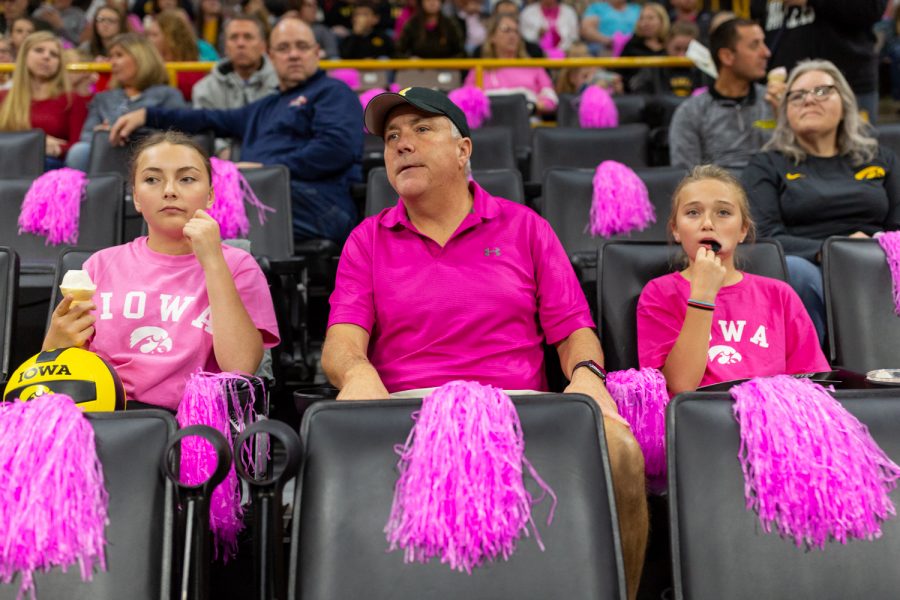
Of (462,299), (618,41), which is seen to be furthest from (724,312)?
(618,41)

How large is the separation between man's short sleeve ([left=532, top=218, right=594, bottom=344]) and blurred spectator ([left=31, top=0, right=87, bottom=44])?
19.5ft


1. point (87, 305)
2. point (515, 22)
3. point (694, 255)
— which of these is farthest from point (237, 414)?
point (515, 22)

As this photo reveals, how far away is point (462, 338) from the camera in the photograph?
2.15 metres

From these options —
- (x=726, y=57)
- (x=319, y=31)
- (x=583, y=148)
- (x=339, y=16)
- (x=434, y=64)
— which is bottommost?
(x=583, y=148)

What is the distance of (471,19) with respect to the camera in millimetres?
7773

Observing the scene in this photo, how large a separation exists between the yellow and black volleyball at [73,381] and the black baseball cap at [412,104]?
77cm

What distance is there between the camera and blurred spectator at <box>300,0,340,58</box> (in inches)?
294

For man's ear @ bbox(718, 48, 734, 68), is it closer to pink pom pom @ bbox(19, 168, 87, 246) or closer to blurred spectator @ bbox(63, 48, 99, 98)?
pink pom pom @ bbox(19, 168, 87, 246)

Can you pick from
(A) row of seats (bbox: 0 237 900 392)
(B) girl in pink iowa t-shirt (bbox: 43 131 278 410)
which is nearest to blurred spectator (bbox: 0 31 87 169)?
(A) row of seats (bbox: 0 237 900 392)

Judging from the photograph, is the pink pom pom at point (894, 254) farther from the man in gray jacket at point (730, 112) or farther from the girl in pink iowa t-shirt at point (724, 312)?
the man in gray jacket at point (730, 112)

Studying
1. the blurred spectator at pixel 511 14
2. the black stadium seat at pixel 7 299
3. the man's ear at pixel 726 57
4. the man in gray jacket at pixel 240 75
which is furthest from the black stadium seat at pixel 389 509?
the blurred spectator at pixel 511 14

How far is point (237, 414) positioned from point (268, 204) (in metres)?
1.59

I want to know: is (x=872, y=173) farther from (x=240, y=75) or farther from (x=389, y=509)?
(x=240, y=75)

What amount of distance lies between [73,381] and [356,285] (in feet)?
2.03
